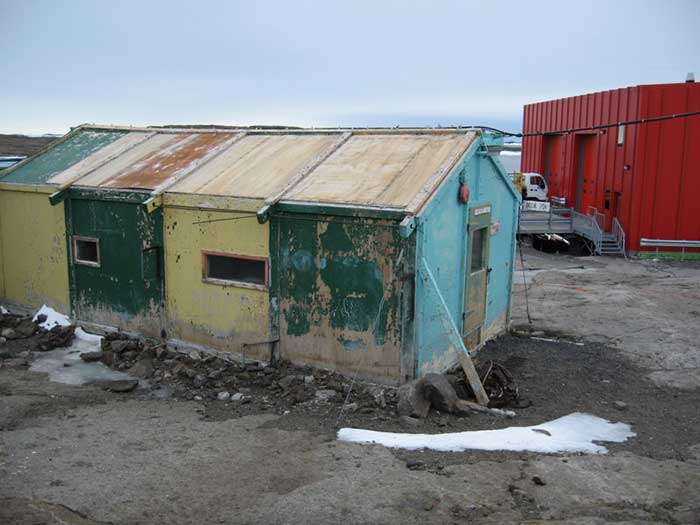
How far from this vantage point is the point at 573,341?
11984 millimetres

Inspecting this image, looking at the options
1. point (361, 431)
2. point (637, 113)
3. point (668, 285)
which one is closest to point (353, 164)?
point (361, 431)

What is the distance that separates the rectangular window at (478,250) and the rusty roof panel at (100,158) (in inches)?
263

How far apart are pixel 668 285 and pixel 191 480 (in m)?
14.4

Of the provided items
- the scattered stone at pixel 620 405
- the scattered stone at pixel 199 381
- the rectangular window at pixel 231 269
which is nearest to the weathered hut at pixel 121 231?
the rectangular window at pixel 231 269

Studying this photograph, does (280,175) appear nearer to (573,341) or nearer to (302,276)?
(302,276)

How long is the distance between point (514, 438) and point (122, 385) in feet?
17.2

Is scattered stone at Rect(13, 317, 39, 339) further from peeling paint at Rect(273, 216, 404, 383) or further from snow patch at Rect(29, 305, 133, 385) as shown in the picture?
peeling paint at Rect(273, 216, 404, 383)

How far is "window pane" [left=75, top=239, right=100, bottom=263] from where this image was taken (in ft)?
37.9

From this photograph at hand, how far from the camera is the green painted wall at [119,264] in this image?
A: 34.9 ft

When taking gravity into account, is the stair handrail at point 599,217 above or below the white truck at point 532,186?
below

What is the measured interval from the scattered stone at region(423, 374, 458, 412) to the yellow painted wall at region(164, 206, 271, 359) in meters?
2.50

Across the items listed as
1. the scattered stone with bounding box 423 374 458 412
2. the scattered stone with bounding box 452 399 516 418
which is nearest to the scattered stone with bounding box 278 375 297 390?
the scattered stone with bounding box 423 374 458 412

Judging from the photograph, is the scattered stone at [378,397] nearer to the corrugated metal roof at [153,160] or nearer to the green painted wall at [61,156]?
the corrugated metal roof at [153,160]


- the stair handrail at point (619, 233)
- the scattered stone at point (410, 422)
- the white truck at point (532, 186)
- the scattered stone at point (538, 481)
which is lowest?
the scattered stone at point (410, 422)
